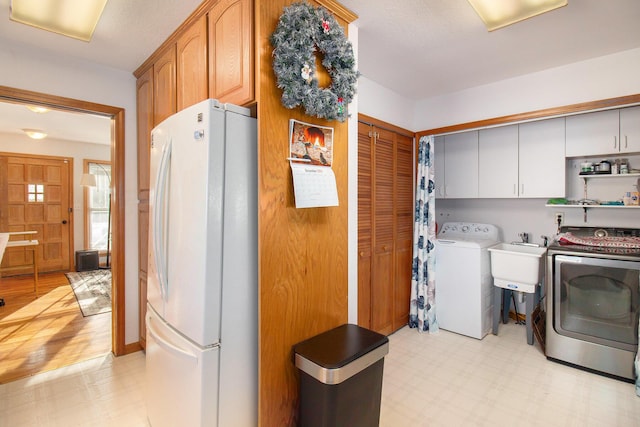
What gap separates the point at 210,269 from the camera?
4.50 feet

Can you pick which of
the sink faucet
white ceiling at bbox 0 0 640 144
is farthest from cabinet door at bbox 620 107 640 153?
the sink faucet

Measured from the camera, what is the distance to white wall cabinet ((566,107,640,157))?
8.31 feet

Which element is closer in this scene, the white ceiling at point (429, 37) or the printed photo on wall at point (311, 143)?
the printed photo on wall at point (311, 143)

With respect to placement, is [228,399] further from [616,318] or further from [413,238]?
[616,318]

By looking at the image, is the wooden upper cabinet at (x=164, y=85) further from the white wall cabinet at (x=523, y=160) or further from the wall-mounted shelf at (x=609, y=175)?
the wall-mounted shelf at (x=609, y=175)

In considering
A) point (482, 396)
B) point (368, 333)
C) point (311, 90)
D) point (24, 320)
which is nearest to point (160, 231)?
point (311, 90)

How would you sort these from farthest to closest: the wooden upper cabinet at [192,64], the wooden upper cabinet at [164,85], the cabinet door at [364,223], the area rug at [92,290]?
the area rug at [92,290] → the cabinet door at [364,223] → the wooden upper cabinet at [164,85] → the wooden upper cabinet at [192,64]

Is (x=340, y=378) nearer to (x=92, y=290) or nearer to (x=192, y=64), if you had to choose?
(x=192, y=64)

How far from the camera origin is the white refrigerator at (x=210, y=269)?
1371mm

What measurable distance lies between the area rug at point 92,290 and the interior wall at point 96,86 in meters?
1.43

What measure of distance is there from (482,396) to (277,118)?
7.25ft

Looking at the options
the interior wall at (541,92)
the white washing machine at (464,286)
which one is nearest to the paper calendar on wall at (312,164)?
the white washing machine at (464,286)

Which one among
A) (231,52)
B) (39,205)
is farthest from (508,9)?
(39,205)

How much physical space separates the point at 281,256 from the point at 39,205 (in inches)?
247
